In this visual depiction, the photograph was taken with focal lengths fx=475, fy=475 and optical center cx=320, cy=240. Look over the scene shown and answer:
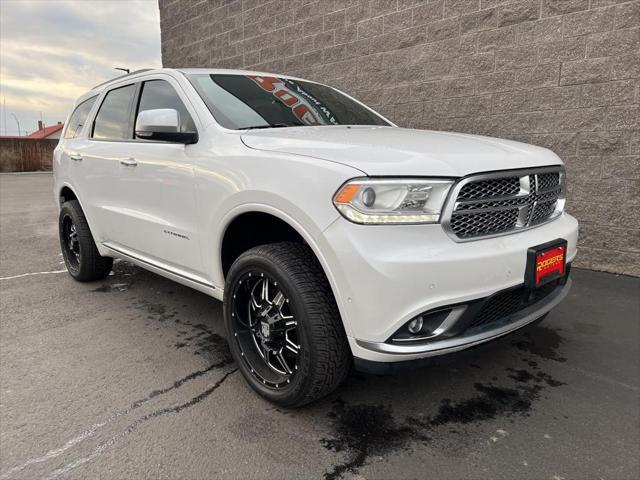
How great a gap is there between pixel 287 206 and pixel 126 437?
4.18 feet

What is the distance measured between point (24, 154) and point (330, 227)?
21839 millimetres

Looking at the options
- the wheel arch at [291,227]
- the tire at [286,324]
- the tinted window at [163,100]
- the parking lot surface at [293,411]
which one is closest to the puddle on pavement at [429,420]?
the parking lot surface at [293,411]

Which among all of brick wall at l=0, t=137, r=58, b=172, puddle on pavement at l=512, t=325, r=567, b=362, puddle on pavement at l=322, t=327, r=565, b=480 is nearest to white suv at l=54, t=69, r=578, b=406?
puddle on pavement at l=322, t=327, r=565, b=480

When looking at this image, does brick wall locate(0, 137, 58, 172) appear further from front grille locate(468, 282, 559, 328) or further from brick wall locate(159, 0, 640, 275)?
front grille locate(468, 282, 559, 328)

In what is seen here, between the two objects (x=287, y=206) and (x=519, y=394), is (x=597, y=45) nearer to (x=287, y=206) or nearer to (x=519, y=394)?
(x=519, y=394)

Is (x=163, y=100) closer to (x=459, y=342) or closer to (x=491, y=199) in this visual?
(x=491, y=199)

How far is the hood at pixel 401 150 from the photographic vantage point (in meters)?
1.97

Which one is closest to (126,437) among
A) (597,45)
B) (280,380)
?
(280,380)

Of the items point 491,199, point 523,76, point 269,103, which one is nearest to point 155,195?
point 269,103

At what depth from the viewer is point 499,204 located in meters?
2.17

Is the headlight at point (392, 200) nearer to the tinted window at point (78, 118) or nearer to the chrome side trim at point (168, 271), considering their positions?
the chrome side trim at point (168, 271)

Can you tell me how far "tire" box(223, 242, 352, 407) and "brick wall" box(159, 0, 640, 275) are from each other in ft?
11.9

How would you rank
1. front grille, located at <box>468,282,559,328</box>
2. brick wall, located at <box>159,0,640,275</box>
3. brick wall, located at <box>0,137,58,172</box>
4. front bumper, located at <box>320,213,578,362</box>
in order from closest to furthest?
front bumper, located at <box>320,213,578,362</box> → front grille, located at <box>468,282,559,328</box> → brick wall, located at <box>159,0,640,275</box> → brick wall, located at <box>0,137,58,172</box>

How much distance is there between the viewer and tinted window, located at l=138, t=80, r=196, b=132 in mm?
2943
